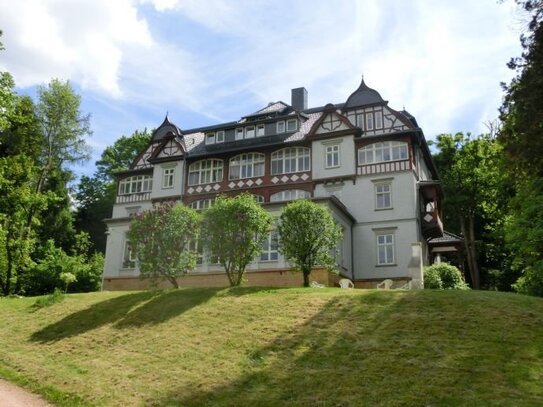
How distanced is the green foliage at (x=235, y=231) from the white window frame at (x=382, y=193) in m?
12.1

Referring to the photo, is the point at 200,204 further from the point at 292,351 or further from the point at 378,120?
the point at 292,351

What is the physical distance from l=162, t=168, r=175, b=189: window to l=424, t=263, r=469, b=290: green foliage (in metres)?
19.6

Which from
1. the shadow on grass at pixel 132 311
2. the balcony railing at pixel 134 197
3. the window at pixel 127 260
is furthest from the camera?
the balcony railing at pixel 134 197

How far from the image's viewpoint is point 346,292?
725 inches

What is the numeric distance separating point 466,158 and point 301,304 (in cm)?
3064

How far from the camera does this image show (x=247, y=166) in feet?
121

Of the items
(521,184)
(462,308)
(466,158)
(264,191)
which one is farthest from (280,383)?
(466,158)

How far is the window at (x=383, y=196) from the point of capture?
107 ft

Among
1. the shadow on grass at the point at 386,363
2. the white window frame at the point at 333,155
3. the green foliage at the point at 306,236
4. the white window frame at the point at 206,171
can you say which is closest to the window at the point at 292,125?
the white window frame at the point at 333,155

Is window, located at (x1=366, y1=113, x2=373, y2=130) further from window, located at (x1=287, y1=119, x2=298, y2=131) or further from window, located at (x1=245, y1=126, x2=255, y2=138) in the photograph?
window, located at (x1=245, y1=126, x2=255, y2=138)

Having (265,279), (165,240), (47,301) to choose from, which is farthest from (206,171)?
(47,301)

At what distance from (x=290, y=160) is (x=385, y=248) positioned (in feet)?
27.4

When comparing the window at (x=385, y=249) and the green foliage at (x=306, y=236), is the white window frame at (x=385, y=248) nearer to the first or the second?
the window at (x=385, y=249)

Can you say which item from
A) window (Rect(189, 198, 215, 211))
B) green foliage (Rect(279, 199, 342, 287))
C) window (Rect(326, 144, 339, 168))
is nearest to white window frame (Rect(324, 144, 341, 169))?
window (Rect(326, 144, 339, 168))
